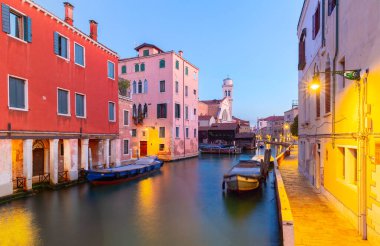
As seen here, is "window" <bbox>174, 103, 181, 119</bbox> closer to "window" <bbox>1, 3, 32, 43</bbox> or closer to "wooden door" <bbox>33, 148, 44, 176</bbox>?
"wooden door" <bbox>33, 148, 44, 176</bbox>

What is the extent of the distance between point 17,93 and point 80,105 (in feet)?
16.2

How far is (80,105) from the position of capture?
18125 millimetres

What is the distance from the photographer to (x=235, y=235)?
364 inches

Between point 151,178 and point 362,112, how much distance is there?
17.0 m

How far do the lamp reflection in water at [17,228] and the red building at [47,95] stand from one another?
6.65 feet

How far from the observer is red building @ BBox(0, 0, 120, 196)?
12758 mm

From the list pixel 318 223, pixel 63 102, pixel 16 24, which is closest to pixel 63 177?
Answer: pixel 63 102

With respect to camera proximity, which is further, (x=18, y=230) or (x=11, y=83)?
(x=11, y=83)

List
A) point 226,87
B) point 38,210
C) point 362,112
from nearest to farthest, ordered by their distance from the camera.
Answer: point 362,112, point 38,210, point 226,87

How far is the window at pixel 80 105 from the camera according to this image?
17688 mm

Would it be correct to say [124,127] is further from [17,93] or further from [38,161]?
[17,93]

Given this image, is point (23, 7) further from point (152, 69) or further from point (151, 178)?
point (152, 69)

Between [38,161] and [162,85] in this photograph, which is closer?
[38,161]

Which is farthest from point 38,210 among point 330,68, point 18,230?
point 330,68
